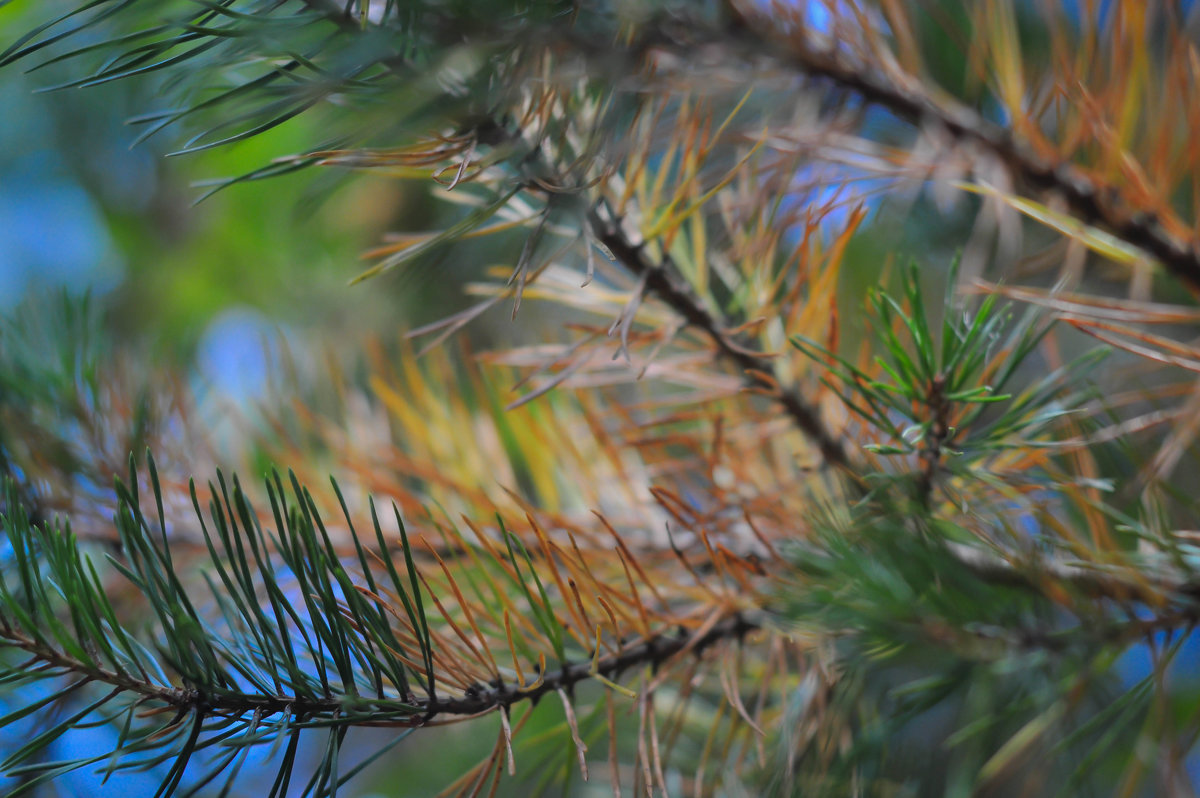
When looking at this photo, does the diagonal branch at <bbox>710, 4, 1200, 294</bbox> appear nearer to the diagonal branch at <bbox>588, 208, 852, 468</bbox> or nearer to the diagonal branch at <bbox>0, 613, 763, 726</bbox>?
the diagonal branch at <bbox>588, 208, 852, 468</bbox>

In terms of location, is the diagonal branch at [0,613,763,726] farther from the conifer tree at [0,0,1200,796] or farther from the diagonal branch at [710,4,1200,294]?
the diagonal branch at [710,4,1200,294]

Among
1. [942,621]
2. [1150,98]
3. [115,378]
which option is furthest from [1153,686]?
[115,378]

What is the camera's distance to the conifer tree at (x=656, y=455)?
16 centimetres

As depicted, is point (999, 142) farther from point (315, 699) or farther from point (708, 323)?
point (315, 699)

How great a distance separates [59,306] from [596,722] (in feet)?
0.84

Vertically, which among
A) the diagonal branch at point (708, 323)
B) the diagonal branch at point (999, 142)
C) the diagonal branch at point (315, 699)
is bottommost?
the diagonal branch at point (315, 699)

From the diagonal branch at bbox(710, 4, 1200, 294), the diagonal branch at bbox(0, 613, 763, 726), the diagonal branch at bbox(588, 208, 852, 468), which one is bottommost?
the diagonal branch at bbox(0, 613, 763, 726)

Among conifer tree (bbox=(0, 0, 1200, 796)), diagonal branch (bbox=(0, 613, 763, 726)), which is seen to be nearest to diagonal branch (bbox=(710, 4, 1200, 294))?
conifer tree (bbox=(0, 0, 1200, 796))

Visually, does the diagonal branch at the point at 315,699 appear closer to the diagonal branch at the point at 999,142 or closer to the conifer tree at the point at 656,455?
the conifer tree at the point at 656,455

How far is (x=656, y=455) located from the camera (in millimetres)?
310

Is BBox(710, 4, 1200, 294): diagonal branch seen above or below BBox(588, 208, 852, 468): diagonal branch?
above

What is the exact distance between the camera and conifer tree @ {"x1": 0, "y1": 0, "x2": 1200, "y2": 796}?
6.4 inches

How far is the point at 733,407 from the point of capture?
11.4 inches

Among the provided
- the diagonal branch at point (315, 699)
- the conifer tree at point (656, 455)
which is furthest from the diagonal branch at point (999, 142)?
the diagonal branch at point (315, 699)
